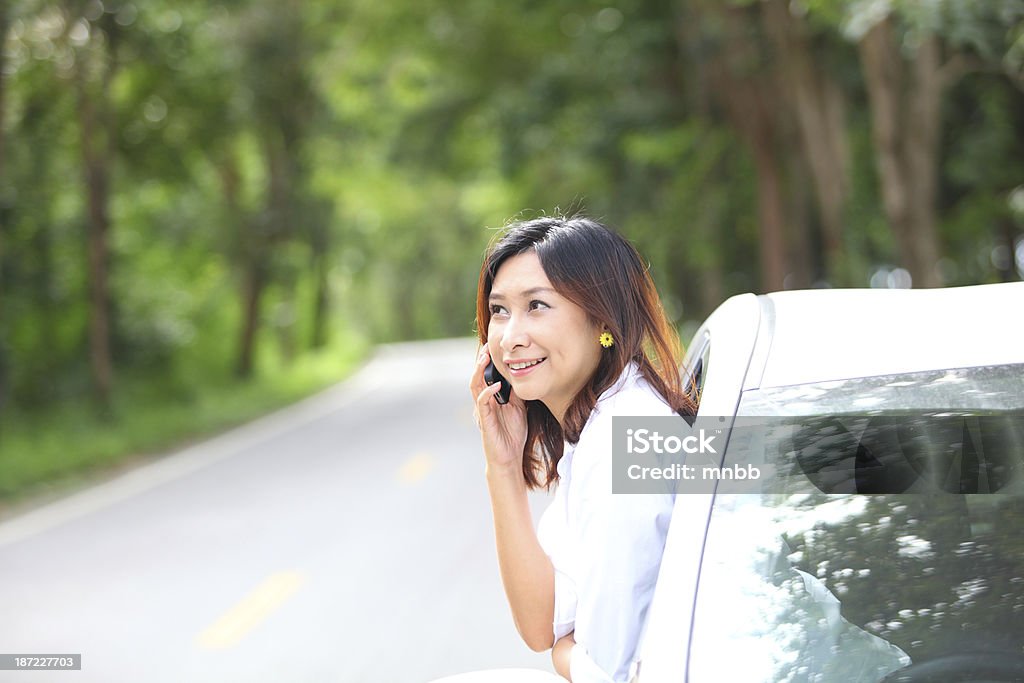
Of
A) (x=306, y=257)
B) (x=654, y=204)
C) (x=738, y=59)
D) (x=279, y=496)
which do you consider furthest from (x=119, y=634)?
(x=306, y=257)

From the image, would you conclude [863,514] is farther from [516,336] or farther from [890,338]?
[516,336]

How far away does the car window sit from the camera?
1.80m

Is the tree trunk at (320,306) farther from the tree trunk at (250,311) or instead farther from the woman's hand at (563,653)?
the woman's hand at (563,653)

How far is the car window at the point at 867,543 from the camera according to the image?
1.80 metres

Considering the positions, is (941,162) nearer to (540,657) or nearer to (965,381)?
(540,657)

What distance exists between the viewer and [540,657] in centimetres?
569

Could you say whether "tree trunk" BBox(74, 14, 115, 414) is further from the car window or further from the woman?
the car window

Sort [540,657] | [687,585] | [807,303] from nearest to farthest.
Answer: [687,585] < [807,303] < [540,657]

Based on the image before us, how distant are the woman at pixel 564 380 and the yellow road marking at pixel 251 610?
4486mm

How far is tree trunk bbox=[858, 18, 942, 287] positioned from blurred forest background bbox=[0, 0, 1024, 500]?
0.09ft

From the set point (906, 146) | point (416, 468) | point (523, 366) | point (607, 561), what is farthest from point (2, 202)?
point (607, 561)

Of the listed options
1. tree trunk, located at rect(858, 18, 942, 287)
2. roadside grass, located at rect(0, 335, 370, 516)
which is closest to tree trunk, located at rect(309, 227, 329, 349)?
roadside grass, located at rect(0, 335, 370, 516)

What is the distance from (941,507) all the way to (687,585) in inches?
17.9

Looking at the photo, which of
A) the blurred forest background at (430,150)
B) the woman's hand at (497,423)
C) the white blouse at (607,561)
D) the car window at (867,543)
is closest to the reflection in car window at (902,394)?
the car window at (867,543)
